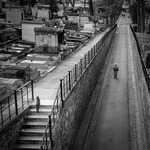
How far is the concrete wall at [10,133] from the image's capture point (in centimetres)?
1019

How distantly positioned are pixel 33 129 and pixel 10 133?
1.40 m

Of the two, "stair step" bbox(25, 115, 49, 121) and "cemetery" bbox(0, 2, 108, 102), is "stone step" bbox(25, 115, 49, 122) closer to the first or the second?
"stair step" bbox(25, 115, 49, 121)

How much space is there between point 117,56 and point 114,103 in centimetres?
1940

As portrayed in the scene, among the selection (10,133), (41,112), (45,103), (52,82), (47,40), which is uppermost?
(47,40)

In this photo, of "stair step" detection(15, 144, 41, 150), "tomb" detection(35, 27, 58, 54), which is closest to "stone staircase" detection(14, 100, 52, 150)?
"stair step" detection(15, 144, 41, 150)

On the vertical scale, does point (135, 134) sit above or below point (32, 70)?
below

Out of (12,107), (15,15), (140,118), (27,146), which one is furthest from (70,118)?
(15,15)

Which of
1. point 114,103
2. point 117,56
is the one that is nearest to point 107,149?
point 114,103

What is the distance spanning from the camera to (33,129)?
12.1 m

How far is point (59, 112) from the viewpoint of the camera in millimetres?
12398

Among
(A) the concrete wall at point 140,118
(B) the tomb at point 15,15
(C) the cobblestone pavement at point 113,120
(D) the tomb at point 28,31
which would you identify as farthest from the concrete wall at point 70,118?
(B) the tomb at point 15,15

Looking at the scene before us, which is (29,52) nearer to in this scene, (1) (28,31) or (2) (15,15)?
(1) (28,31)

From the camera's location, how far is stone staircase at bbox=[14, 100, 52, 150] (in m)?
11.4

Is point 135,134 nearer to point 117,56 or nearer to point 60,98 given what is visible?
point 60,98
